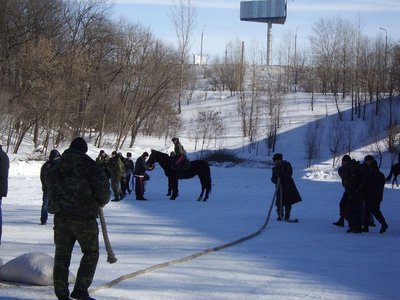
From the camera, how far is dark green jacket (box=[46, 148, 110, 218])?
6.69 meters

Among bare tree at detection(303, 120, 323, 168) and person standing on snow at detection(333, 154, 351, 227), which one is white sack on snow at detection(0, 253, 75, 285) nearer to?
person standing on snow at detection(333, 154, 351, 227)

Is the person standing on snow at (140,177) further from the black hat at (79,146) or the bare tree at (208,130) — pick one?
the bare tree at (208,130)

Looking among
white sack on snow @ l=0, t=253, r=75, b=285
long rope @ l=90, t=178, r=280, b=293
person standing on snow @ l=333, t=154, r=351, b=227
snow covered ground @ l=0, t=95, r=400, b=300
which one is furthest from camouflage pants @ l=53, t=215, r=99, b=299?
person standing on snow @ l=333, t=154, r=351, b=227

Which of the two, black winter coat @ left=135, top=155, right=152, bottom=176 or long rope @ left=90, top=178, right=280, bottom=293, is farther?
black winter coat @ left=135, top=155, right=152, bottom=176

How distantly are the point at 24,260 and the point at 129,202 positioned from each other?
1394 centimetres

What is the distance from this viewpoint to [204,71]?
10006cm

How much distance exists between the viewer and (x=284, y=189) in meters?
17.0

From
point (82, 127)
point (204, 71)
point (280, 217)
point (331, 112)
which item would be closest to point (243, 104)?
point (331, 112)

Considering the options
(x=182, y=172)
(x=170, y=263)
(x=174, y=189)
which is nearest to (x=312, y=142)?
(x=182, y=172)

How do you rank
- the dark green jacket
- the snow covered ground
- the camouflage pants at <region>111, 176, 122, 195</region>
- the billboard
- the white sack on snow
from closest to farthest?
the dark green jacket < the white sack on snow < the snow covered ground < the camouflage pants at <region>111, 176, 122, 195</region> < the billboard

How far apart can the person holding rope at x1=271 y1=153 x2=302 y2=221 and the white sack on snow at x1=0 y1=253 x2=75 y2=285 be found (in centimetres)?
988

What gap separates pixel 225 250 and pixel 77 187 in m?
5.32

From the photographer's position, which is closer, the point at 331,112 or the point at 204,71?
the point at 331,112

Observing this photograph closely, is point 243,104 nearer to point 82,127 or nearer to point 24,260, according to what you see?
point 82,127
